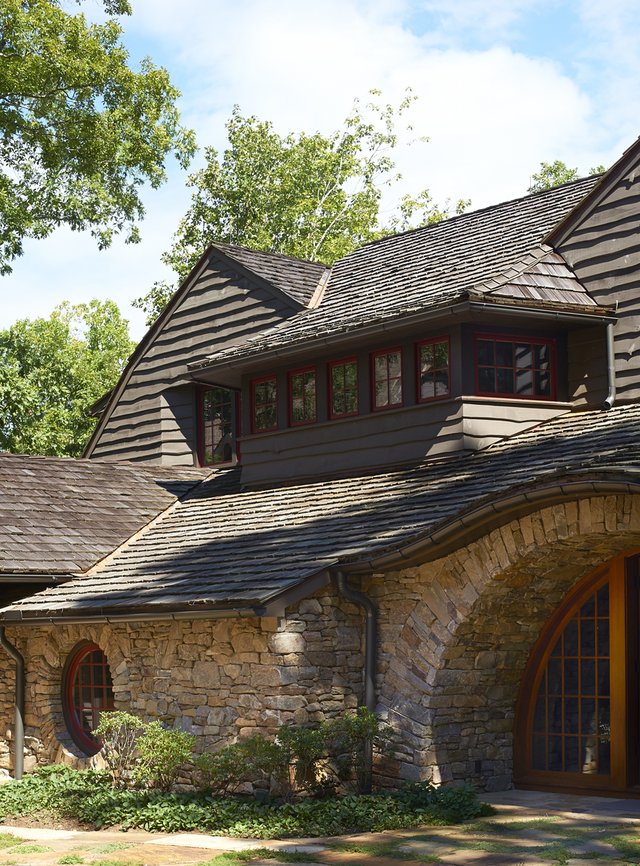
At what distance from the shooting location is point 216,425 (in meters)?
20.5

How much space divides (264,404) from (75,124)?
8.25 m

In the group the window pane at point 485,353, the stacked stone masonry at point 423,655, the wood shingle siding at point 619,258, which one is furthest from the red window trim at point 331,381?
the stacked stone masonry at point 423,655

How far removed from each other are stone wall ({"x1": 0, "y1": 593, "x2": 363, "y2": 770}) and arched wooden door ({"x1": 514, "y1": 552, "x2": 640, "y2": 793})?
1910 mm

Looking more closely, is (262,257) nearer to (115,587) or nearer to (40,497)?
(40,497)

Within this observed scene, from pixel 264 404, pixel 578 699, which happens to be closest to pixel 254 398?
pixel 264 404

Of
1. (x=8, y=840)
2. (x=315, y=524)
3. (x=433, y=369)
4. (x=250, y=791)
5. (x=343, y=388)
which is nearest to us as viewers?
(x=8, y=840)

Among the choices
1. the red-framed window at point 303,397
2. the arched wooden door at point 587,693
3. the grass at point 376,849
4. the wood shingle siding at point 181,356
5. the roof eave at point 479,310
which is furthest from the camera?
the wood shingle siding at point 181,356

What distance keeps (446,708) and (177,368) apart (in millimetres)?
10272

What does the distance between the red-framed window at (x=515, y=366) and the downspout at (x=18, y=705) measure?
21.8 ft

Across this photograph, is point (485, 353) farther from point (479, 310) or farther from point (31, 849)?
point (31, 849)

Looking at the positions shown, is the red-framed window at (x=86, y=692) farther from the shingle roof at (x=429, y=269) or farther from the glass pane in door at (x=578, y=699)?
the glass pane in door at (x=578, y=699)

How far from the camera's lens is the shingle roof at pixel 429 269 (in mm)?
15664

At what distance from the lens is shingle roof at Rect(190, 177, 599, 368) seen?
15664 mm

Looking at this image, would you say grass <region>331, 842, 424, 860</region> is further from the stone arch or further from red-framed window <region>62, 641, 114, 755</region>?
red-framed window <region>62, 641, 114, 755</region>
